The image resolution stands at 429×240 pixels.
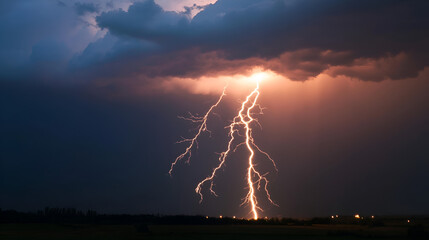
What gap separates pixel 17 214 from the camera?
68.1 meters

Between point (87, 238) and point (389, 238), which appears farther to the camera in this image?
point (389, 238)

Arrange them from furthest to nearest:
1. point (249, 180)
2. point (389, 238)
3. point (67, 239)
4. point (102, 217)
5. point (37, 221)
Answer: point (102, 217) < point (37, 221) < point (249, 180) < point (389, 238) < point (67, 239)

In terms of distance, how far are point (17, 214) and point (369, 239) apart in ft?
165

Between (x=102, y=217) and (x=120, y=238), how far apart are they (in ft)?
122

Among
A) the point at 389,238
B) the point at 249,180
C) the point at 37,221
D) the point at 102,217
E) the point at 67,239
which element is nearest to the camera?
the point at 67,239

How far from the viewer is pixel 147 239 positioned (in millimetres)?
34844

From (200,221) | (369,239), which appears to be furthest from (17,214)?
(369,239)

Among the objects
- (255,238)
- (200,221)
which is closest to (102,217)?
(200,221)

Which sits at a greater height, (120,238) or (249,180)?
(249,180)

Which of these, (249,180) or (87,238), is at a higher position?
(249,180)

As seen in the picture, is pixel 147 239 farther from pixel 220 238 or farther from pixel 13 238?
pixel 13 238

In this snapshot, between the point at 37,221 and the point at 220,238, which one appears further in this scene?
the point at 37,221

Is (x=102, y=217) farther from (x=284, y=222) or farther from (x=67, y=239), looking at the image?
(x=67, y=239)

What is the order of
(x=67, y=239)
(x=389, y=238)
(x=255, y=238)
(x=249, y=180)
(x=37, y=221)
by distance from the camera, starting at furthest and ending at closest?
(x=37, y=221), (x=249, y=180), (x=389, y=238), (x=255, y=238), (x=67, y=239)
